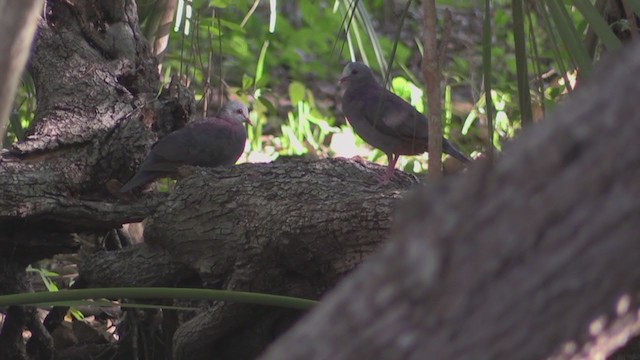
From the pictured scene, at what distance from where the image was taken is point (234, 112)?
450 centimetres

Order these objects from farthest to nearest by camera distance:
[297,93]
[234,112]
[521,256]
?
[297,93] → [234,112] → [521,256]

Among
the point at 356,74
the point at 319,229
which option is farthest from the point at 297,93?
the point at 319,229

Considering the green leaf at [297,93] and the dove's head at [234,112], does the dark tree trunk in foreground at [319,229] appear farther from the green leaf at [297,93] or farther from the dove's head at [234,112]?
the green leaf at [297,93]

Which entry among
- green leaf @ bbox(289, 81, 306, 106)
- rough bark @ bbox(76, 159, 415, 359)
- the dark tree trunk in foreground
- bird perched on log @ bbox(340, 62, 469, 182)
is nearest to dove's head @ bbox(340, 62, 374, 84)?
bird perched on log @ bbox(340, 62, 469, 182)

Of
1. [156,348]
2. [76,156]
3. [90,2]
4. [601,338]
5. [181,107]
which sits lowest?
[601,338]

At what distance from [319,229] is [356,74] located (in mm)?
1924

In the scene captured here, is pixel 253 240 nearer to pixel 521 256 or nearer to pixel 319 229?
pixel 319 229

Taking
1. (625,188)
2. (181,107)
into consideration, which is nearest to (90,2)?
(181,107)

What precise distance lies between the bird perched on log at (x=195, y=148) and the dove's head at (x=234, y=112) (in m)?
0.08

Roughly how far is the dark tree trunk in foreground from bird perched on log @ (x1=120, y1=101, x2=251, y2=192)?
7 cm

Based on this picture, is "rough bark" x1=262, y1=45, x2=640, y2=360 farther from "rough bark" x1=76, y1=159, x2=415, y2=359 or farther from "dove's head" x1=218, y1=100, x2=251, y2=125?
"dove's head" x1=218, y1=100, x2=251, y2=125

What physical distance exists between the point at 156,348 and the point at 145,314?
0.12m

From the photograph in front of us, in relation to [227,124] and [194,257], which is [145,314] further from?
[227,124]

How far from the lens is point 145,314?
3328 mm
